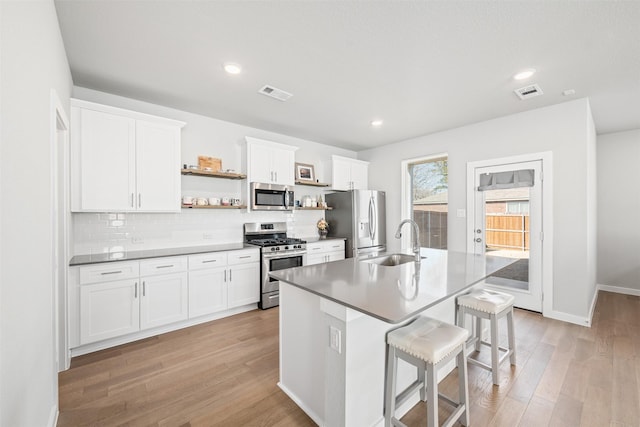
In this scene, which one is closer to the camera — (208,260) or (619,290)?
(208,260)

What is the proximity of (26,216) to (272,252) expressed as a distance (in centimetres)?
268

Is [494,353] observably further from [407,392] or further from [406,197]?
[406,197]

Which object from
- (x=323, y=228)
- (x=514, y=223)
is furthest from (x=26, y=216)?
(x=514, y=223)

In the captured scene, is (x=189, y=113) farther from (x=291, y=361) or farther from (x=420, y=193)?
(x=420, y=193)

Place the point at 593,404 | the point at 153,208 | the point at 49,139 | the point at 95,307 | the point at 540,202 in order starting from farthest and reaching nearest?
the point at 540,202 < the point at 153,208 < the point at 95,307 < the point at 593,404 < the point at 49,139

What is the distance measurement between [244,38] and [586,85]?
11.4 feet

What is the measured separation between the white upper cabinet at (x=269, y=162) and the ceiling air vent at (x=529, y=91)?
2.99 m

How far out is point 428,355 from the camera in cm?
142

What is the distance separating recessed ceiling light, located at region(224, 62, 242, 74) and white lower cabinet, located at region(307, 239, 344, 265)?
8.40ft

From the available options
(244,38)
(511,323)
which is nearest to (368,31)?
(244,38)

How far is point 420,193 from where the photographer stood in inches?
197

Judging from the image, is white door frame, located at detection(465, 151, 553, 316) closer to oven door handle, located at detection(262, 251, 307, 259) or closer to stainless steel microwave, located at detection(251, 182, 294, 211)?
oven door handle, located at detection(262, 251, 307, 259)

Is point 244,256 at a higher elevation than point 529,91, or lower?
lower

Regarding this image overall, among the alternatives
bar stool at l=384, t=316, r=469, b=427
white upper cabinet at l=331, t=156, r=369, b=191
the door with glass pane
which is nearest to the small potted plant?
white upper cabinet at l=331, t=156, r=369, b=191
